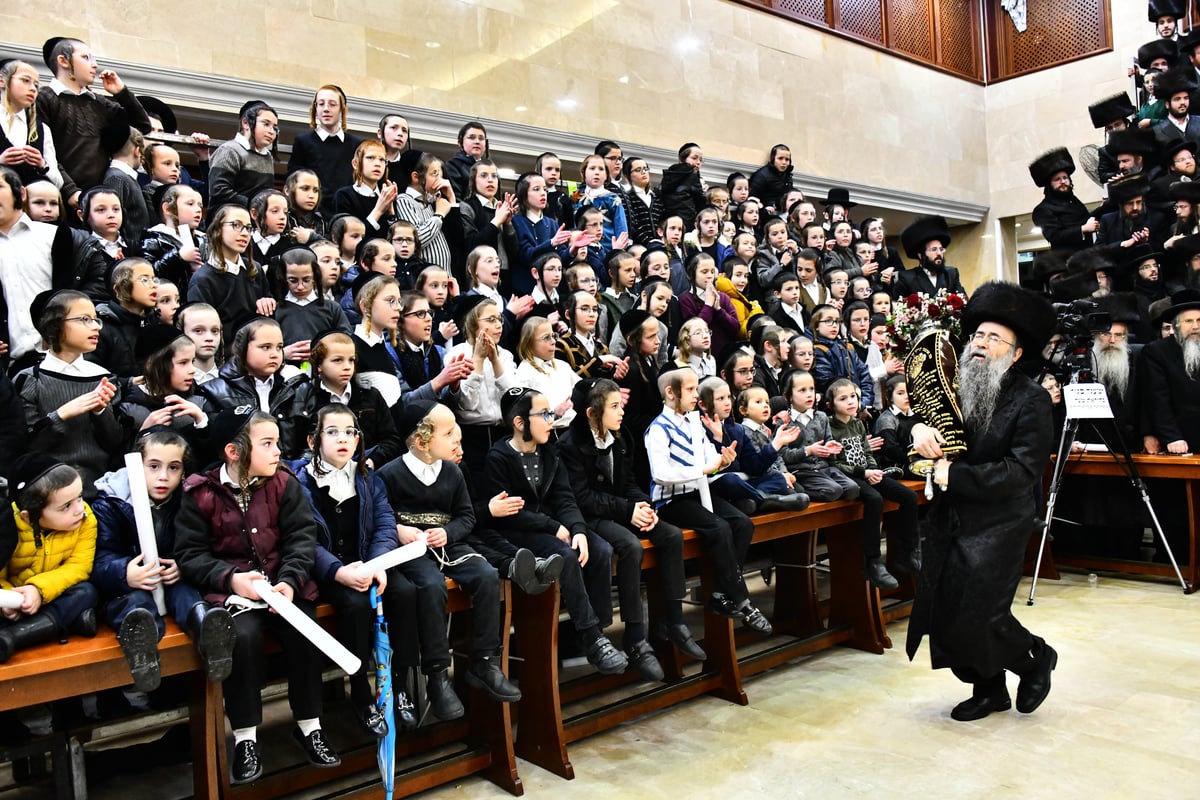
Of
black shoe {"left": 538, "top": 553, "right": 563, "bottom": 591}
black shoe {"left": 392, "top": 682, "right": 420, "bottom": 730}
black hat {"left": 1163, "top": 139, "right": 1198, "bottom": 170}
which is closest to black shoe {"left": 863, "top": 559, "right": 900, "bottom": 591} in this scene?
black shoe {"left": 538, "top": 553, "right": 563, "bottom": 591}

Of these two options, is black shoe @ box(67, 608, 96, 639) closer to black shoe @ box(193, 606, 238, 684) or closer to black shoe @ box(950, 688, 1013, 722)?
black shoe @ box(193, 606, 238, 684)

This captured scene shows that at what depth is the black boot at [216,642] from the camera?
3.01 meters

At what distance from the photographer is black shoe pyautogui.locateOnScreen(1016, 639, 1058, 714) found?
4309mm

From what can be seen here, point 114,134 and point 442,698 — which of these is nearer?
point 442,698

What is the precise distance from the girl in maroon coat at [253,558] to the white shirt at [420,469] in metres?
0.55

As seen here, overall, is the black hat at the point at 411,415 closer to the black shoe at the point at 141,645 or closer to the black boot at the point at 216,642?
the black boot at the point at 216,642

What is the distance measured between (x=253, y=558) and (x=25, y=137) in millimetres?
3616

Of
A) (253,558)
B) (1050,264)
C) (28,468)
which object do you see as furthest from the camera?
(1050,264)

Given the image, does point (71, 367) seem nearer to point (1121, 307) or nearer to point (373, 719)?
point (373, 719)

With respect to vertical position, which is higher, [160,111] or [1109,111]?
[1109,111]

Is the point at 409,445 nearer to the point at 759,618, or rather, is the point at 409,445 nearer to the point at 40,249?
the point at 759,618

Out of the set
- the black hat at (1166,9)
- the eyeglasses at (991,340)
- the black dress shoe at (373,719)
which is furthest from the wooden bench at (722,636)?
the black hat at (1166,9)

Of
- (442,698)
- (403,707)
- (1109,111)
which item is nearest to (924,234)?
(1109,111)

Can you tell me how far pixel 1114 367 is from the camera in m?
7.30
